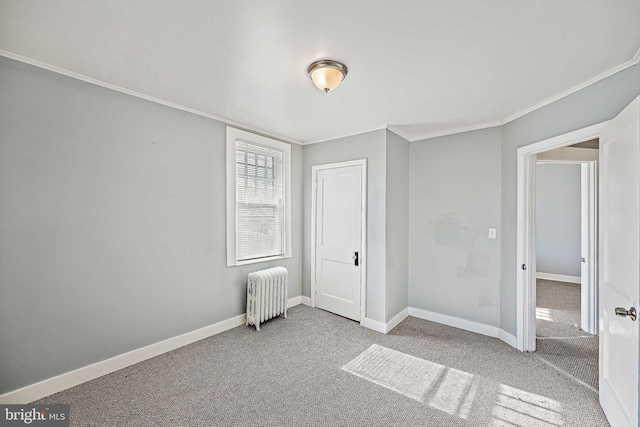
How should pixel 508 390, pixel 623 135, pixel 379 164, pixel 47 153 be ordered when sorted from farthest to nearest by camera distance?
pixel 379 164 → pixel 508 390 → pixel 47 153 → pixel 623 135

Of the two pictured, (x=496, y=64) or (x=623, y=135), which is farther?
(x=496, y=64)

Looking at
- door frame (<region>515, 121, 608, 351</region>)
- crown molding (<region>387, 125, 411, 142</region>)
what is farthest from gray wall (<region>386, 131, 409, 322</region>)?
door frame (<region>515, 121, 608, 351</region>)

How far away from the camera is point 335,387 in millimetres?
2340

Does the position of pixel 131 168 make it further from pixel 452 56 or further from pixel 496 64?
pixel 496 64

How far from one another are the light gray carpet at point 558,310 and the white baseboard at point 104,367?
3849mm

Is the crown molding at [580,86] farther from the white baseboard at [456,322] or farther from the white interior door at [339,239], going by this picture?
the white baseboard at [456,322]

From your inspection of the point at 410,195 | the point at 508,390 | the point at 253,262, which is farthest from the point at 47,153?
the point at 508,390

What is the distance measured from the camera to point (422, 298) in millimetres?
3877

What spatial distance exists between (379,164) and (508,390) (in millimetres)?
2497

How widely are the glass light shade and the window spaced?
166 cm

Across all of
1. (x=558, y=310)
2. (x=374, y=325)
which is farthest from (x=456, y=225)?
(x=558, y=310)

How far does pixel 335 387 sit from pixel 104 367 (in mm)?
1988

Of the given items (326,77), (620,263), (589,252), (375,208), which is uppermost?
(326,77)

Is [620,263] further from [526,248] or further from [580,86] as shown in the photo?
[580,86]
